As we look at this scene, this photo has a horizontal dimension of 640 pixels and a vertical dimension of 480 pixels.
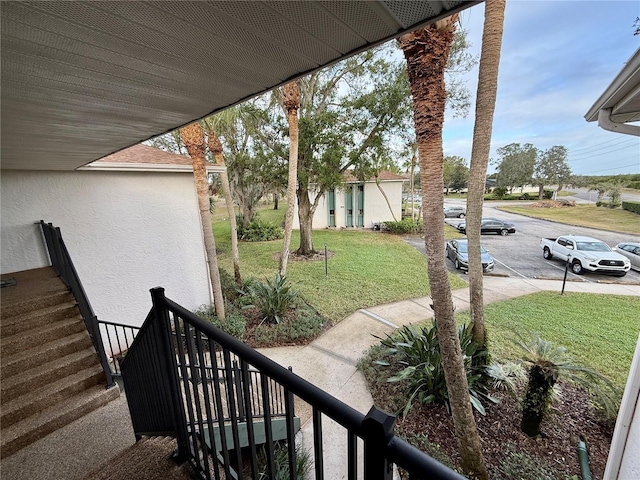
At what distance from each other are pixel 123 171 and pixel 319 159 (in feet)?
21.3

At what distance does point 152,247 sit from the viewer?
5844 millimetres

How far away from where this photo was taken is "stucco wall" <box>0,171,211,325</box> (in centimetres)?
459

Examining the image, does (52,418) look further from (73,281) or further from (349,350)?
(349,350)

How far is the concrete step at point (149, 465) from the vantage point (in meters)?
1.65

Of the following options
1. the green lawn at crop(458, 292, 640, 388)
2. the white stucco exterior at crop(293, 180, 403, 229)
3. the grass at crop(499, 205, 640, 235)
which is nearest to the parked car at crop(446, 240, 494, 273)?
the green lawn at crop(458, 292, 640, 388)

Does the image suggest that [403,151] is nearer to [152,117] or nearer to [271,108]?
[271,108]

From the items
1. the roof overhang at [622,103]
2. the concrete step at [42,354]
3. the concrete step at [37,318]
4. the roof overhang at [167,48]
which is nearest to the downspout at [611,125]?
the roof overhang at [622,103]

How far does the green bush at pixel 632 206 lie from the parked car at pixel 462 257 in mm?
18036

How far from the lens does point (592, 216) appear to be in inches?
802

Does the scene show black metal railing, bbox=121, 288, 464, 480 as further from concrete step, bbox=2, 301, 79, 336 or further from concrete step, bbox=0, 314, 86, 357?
Answer: concrete step, bbox=2, 301, 79, 336

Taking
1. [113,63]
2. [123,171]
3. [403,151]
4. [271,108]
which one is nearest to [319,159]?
[271,108]

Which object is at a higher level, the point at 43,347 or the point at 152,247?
the point at 152,247

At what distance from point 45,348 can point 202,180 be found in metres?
3.53

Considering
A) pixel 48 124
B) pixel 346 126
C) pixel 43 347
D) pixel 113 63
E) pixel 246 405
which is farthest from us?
pixel 346 126
